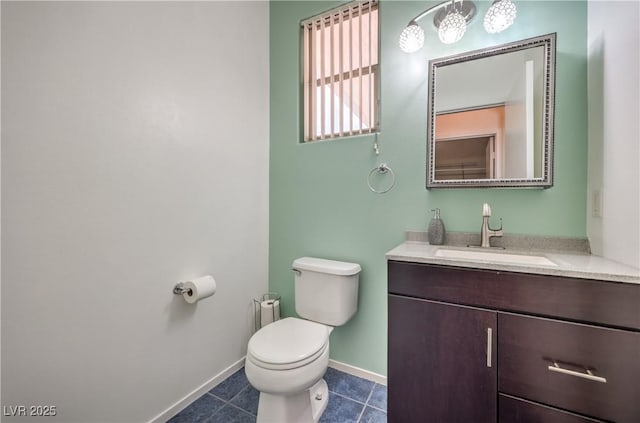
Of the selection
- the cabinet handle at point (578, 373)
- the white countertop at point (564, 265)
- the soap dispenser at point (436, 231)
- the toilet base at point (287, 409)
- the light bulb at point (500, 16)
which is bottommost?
the toilet base at point (287, 409)

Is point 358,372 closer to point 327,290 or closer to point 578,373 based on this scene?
point 327,290

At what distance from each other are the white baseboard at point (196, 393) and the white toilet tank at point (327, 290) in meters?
0.61

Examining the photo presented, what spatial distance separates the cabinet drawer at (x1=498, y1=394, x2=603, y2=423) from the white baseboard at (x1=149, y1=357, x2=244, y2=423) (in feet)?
4.83

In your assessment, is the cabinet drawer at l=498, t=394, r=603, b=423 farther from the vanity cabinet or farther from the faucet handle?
the faucet handle

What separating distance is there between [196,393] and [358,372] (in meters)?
0.99

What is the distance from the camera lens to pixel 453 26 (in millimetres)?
1227

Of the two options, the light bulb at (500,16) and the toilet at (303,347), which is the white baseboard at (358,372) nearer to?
the toilet at (303,347)

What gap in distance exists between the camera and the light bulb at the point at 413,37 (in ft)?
4.37

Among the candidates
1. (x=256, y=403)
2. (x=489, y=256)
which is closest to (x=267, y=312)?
(x=256, y=403)

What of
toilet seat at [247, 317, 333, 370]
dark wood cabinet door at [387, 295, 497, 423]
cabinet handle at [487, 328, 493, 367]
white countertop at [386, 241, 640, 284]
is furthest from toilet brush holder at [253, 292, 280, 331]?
cabinet handle at [487, 328, 493, 367]

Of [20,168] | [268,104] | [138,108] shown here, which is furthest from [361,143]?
[20,168]

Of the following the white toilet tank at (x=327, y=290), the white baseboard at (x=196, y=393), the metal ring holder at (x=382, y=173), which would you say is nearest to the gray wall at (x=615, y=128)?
the metal ring holder at (x=382, y=173)

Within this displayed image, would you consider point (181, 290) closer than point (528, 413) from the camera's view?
No

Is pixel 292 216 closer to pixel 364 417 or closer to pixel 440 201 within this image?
pixel 440 201
